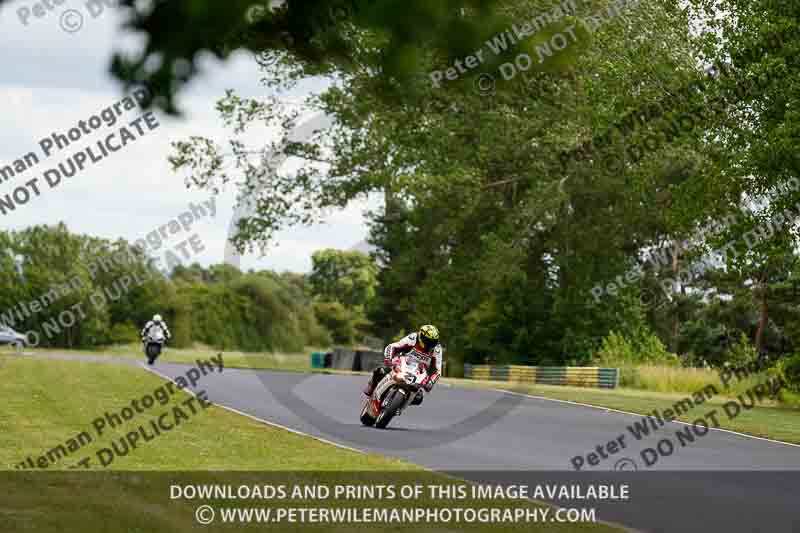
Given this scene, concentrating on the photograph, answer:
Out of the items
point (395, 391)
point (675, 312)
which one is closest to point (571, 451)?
point (395, 391)

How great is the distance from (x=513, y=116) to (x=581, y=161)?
2991 mm

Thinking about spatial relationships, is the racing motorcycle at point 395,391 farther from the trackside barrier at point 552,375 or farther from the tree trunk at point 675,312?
the tree trunk at point 675,312

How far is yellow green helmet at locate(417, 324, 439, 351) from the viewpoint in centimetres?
1752

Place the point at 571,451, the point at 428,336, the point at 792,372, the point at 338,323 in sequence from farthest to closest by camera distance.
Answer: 1. the point at 338,323
2. the point at 792,372
3. the point at 428,336
4. the point at 571,451

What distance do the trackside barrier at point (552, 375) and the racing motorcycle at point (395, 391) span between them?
70.0 ft

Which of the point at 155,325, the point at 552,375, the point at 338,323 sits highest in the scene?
the point at 338,323

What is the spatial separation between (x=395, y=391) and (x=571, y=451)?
2.85 m

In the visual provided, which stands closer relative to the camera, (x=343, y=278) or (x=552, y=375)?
(x=552, y=375)

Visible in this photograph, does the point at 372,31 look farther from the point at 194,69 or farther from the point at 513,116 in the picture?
the point at 513,116

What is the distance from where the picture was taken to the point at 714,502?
12.5m

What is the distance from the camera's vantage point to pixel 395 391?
18797 millimetres

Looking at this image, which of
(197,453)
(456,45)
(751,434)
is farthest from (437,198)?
(456,45)

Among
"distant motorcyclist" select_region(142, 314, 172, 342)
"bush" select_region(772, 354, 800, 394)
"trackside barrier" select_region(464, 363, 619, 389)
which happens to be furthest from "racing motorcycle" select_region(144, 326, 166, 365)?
"bush" select_region(772, 354, 800, 394)

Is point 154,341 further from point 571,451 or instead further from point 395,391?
point 571,451
